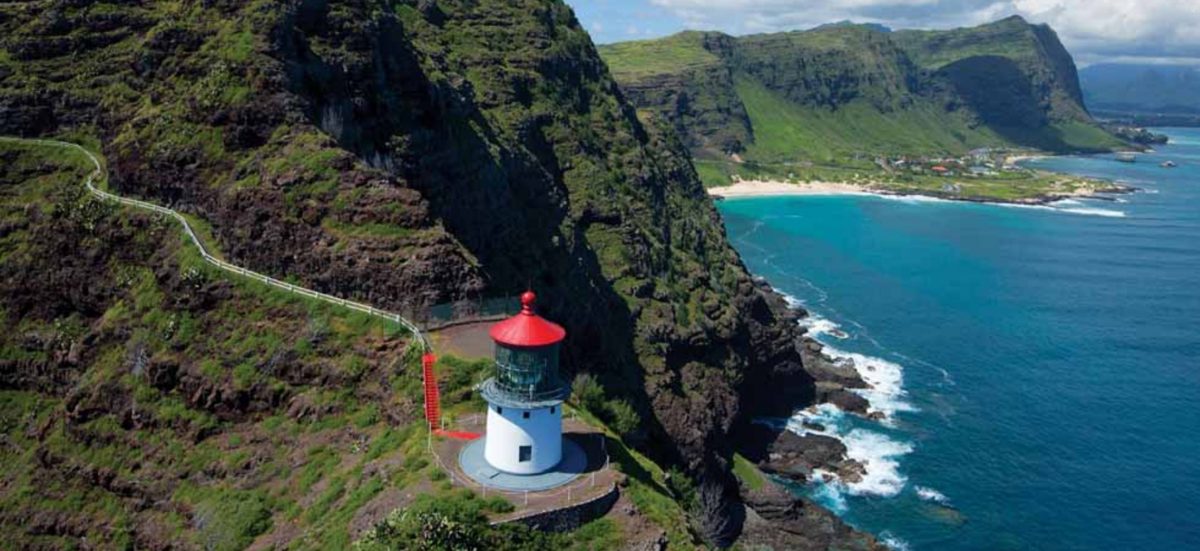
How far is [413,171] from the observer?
197ft

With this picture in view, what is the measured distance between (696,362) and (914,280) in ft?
289

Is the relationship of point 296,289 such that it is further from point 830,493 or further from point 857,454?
point 857,454

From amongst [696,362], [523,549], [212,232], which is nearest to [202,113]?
[212,232]

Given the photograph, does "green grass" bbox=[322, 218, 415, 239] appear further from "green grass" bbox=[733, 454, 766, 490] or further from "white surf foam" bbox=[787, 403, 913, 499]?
"white surf foam" bbox=[787, 403, 913, 499]

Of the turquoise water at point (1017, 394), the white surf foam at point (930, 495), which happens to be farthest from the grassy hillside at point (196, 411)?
the turquoise water at point (1017, 394)

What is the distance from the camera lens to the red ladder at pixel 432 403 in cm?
3597

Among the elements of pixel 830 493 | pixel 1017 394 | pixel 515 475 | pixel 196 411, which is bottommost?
pixel 830 493

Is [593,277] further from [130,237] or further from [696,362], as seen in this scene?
[130,237]

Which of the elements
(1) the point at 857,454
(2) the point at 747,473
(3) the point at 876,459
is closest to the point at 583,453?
(2) the point at 747,473

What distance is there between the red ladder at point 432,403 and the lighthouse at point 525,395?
92.8 inches

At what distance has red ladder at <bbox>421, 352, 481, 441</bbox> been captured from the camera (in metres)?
36.0

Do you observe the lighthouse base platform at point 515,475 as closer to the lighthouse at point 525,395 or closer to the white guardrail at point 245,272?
the lighthouse at point 525,395

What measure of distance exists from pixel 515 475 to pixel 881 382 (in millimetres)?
87528

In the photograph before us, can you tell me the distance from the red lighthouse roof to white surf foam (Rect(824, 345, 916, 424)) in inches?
2998
